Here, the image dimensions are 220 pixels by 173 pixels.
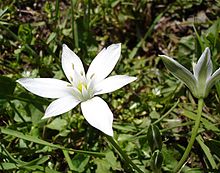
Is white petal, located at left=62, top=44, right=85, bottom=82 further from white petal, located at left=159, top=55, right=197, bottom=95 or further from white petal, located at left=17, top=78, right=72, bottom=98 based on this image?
white petal, located at left=159, top=55, right=197, bottom=95

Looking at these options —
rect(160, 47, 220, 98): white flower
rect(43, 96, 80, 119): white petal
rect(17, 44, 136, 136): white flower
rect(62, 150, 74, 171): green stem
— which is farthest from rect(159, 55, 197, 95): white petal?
rect(62, 150, 74, 171): green stem

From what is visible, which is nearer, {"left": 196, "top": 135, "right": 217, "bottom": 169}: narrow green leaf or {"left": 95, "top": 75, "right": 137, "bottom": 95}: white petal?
{"left": 95, "top": 75, "right": 137, "bottom": 95}: white petal

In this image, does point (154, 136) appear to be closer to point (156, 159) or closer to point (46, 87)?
point (156, 159)

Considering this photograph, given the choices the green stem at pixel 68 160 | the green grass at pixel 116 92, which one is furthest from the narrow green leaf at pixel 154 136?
the green stem at pixel 68 160

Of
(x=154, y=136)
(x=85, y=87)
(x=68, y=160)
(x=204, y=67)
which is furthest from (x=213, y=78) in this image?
(x=68, y=160)

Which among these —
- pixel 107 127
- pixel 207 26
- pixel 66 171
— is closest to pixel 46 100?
pixel 66 171

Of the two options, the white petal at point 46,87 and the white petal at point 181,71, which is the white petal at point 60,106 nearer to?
the white petal at point 46,87

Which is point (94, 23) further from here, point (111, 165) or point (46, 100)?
point (111, 165)

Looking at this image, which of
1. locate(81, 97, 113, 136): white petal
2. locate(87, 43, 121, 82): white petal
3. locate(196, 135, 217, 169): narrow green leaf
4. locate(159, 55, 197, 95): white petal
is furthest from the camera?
locate(196, 135, 217, 169): narrow green leaf
